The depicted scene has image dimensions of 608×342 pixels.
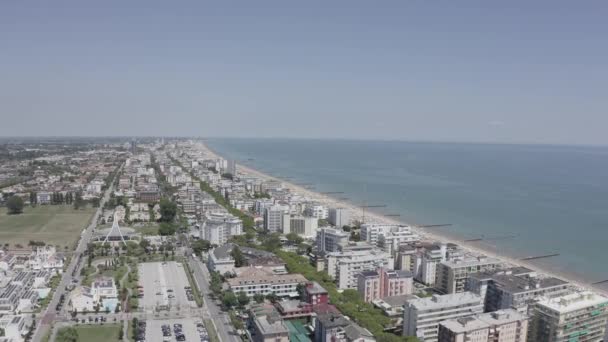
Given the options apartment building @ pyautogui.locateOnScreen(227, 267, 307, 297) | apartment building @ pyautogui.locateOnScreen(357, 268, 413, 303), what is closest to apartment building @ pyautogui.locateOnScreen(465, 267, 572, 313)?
apartment building @ pyautogui.locateOnScreen(357, 268, 413, 303)

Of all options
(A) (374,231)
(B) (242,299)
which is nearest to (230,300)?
(B) (242,299)

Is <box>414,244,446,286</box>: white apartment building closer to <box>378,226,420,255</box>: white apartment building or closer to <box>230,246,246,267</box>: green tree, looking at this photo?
<box>378,226,420,255</box>: white apartment building

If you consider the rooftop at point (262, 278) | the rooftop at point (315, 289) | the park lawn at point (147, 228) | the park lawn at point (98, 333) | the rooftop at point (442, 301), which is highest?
the rooftop at point (442, 301)

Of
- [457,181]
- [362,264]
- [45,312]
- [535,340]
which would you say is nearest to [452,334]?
[535,340]

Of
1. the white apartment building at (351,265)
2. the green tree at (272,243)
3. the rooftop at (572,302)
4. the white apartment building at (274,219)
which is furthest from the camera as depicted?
the white apartment building at (274,219)

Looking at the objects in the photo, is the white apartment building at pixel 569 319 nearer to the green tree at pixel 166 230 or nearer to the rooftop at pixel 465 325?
the rooftop at pixel 465 325

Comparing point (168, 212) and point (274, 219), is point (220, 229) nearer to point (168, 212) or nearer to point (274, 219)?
point (274, 219)

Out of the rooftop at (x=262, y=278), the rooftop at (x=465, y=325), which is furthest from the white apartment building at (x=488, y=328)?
the rooftop at (x=262, y=278)
